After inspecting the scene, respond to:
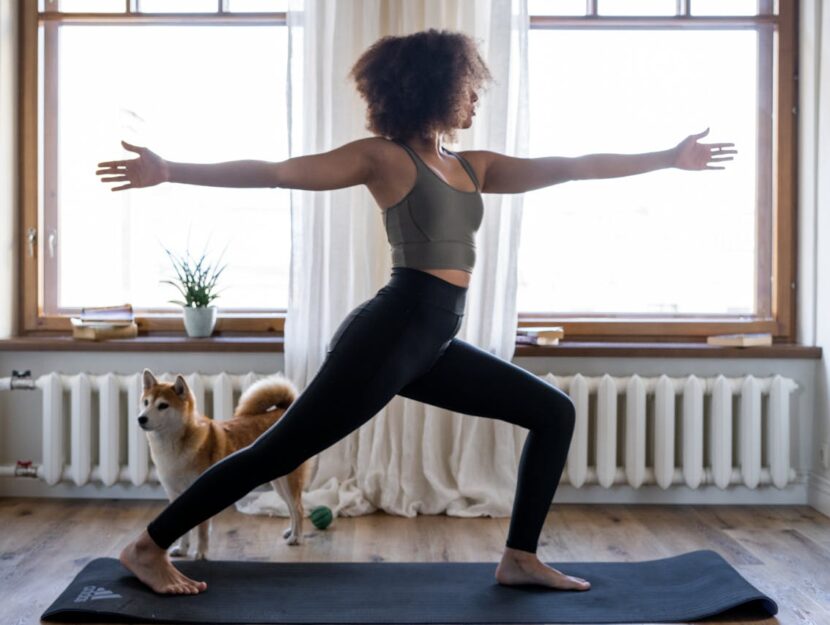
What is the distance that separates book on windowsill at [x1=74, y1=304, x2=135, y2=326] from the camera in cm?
366

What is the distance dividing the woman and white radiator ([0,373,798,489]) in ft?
3.78

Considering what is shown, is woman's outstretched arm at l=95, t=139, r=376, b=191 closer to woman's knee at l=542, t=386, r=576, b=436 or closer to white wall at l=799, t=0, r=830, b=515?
woman's knee at l=542, t=386, r=576, b=436

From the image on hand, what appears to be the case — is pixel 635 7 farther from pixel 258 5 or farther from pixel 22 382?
pixel 22 382

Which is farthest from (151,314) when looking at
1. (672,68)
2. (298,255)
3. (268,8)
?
(672,68)

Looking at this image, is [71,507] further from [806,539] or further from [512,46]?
[806,539]

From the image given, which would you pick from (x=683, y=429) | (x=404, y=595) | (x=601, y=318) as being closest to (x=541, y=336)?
(x=601, y=318)

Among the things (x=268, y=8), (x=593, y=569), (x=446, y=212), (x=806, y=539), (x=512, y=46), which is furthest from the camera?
(x=268, y=8)

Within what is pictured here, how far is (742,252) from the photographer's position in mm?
3871

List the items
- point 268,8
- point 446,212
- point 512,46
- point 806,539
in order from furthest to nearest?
point 268,8
point 512,46
point 806,539
point 446,212

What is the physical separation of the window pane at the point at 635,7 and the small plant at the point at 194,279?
180 cm

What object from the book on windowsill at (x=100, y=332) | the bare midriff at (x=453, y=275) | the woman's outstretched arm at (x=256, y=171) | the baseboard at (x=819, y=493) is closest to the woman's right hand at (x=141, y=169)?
the woman's outstretched arm at (x=256, y=171)

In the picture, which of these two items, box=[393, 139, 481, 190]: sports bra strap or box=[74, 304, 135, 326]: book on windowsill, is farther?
box=[74, 304, 135, 326]: book on windowsill

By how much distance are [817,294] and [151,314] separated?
2.57 meters

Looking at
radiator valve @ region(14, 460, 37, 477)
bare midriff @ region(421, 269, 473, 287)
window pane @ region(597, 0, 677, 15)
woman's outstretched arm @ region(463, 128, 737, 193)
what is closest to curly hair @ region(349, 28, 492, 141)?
woman's outstretched arm @ region(463, 128, 737, 193)
